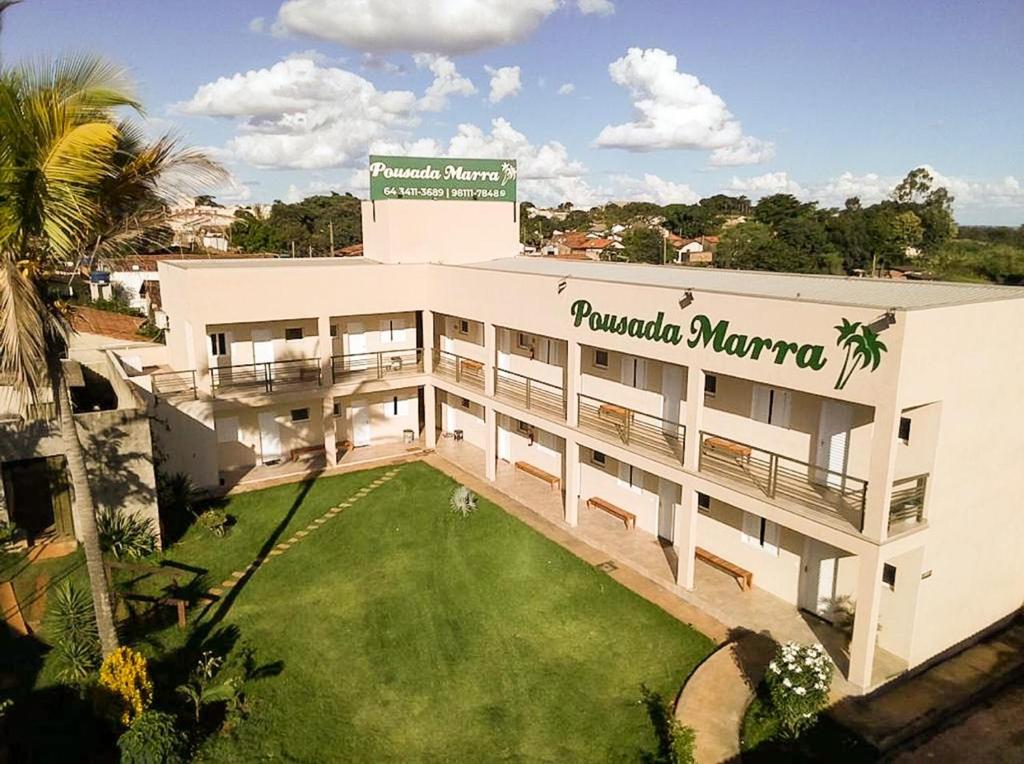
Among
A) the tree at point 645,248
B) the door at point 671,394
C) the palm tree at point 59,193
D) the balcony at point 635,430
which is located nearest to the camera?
the palm tree at point 59,193

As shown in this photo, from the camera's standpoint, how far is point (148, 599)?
52.0 feet

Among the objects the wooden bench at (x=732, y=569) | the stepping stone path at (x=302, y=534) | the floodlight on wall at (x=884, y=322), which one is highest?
the floodlight on wall at (x=884, y=322)

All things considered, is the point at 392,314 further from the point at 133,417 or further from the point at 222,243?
the point at 222,243

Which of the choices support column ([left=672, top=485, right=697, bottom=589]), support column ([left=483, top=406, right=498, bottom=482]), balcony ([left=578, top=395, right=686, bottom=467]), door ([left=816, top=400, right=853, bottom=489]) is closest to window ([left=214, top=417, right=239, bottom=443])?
support column ([left=483, top=406, right=498, bottom=482])

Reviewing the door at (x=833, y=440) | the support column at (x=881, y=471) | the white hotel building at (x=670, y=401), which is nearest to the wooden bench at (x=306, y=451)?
the white hotel building at (x=670, y=401)

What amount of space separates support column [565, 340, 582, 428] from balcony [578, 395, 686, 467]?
0.27m

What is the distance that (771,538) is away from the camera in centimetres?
1686

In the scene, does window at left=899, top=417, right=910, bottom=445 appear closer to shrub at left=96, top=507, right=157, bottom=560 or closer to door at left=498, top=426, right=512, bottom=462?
door at left=498, top=426, right=512, bottom=462

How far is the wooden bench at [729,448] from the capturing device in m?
16.2

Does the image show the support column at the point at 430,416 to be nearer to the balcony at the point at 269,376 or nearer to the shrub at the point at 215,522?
the balcony at the point at 269,376

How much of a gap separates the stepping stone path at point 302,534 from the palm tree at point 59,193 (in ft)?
22.9

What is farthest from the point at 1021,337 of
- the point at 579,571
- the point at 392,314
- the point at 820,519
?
the point at 392,314

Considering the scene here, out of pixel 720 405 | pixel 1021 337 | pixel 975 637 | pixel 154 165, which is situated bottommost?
pixel 975 637

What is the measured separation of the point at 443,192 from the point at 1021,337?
20316mm
